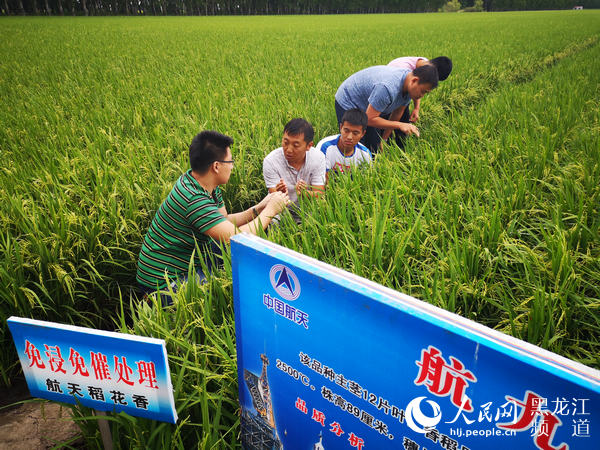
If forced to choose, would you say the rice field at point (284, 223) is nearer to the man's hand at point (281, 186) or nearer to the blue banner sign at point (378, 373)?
the blue banner sign at point (378, 373)

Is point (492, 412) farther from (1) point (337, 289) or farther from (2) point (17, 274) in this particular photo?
(2) point (17, 274)

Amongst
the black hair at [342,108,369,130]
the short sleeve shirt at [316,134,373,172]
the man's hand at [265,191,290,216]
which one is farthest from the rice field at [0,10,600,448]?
the black hair at [342,108,369,130]

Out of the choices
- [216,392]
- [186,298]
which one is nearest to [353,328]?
[216,392]

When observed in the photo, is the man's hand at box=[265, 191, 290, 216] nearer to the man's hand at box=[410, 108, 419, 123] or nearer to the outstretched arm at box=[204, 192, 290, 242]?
the outstretched arm at box=[204, 192, 290, 242]

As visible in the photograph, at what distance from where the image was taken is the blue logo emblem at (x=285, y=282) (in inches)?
33.9

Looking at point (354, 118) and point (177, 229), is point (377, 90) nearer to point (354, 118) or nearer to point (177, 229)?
point (354, 118)

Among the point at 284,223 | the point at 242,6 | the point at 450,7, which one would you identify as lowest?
the point at 284,223

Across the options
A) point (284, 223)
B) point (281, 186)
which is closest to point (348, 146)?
point (281, 186)

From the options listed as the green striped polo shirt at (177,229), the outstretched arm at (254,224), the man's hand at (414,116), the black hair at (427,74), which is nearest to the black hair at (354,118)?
the black hair at (427,74)

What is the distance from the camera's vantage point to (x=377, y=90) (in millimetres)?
3289

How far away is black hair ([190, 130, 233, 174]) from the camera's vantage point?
2014mm

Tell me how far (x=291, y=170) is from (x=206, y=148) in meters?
1.06

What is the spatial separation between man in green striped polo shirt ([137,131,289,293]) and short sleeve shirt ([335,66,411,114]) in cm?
179

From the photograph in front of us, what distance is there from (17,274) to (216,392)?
131 centimetres
